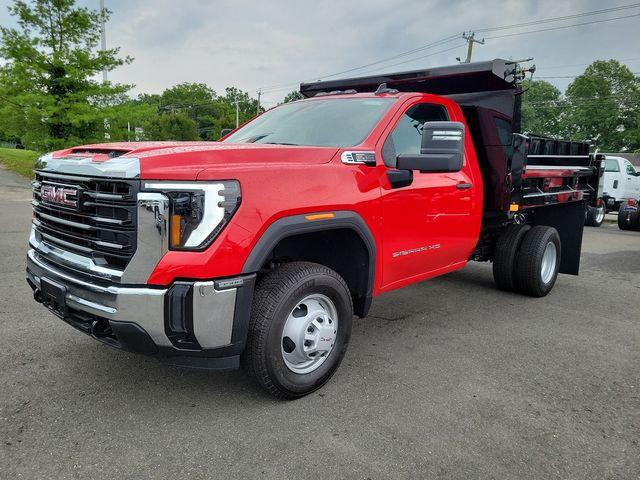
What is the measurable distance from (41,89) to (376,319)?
14.8 metres

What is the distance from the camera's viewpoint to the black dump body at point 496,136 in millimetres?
4824

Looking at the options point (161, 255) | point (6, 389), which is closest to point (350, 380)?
point (161, 255)

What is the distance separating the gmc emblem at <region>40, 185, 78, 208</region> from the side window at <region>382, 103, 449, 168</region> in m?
1.99

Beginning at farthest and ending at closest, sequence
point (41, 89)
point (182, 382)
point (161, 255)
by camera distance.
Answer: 1. point (41, 89)
2. point (182, 382)
3. point (161, 255)

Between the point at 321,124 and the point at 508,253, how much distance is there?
9.60ft

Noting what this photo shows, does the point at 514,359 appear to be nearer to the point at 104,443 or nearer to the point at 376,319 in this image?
the point at 376,319

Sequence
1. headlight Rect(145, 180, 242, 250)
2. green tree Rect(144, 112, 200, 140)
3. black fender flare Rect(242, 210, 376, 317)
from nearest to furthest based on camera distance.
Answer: headlight Rect(145, 180, 242, 250) → black fender flare Rect(242, 210, 376, 317) → green tree Rect(144, 112, 200, 140)

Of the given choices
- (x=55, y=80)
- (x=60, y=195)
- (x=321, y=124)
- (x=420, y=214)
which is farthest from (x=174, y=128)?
(x=60, y=195)

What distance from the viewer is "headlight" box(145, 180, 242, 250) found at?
7.97ft

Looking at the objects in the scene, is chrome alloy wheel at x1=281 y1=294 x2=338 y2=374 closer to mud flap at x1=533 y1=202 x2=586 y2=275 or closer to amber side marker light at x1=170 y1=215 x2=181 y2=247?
amber side marker light at x1=170 y1=215 x2=181 y2=247

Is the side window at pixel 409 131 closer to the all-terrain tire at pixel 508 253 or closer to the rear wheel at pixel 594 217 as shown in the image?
the all-terrain tire at pixel 508 253

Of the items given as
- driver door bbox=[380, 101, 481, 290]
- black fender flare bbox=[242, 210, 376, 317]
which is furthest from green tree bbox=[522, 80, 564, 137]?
black fender flare bbox=[242, 210, 376, 317]

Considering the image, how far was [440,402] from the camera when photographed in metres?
3.10

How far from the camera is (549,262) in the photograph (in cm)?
598
